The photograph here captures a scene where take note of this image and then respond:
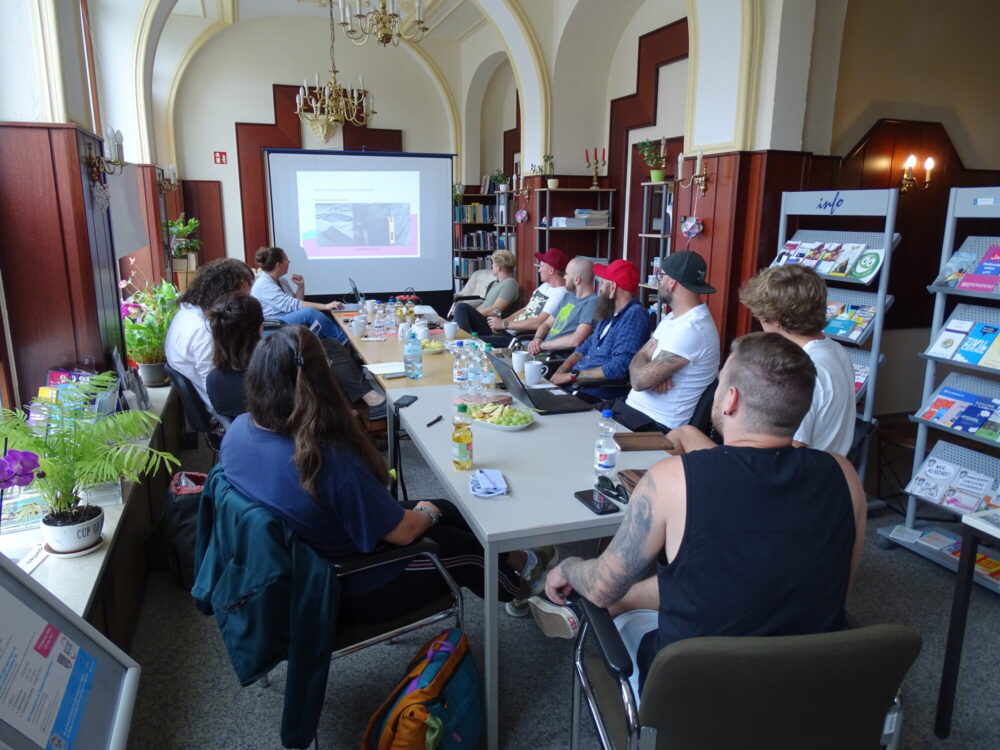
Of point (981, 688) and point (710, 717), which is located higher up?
point (710, 717)

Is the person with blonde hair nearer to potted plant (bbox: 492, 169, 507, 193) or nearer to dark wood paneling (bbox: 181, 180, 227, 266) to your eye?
potted plant (bbox: 492, 169, 507, 193)

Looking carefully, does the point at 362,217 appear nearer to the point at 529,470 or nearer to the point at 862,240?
the point at 862,240

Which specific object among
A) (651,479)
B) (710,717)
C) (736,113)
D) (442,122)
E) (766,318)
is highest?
(442,122)

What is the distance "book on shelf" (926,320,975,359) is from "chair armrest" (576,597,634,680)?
7.60ft

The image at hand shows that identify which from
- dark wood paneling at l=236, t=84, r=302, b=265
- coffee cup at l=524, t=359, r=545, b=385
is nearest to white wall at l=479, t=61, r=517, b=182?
dark wood paneling at l=236, t=84, r=302, b=265

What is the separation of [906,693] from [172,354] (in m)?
3.32

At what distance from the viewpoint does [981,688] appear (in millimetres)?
2131

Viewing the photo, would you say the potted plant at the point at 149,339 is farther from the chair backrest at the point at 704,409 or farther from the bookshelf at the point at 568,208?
the bookshelf at the point at 568,208

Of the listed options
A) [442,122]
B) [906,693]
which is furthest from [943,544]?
[442,122]

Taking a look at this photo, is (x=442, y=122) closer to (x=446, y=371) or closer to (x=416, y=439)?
(x=446, y=371)

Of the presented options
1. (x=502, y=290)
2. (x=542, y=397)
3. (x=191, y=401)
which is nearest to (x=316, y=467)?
(x=542, y=397)

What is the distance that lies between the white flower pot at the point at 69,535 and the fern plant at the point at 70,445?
0.18 ft

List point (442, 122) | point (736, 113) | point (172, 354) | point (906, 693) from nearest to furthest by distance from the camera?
1. point (906, 693)
2. point (172, 354)
3. point (736, 113)
4. point (442, 122)

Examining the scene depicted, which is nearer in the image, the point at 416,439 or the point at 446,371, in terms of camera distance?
the point at 416,439
